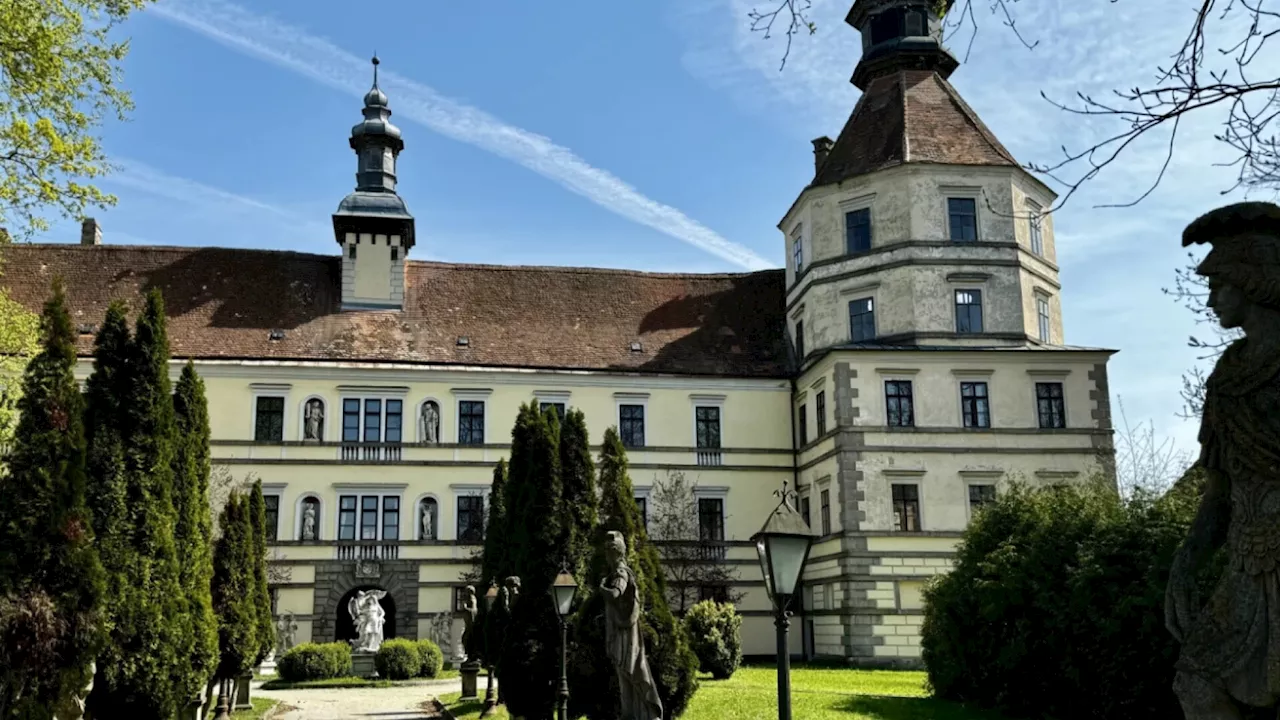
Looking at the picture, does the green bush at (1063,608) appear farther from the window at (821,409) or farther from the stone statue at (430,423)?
the stone statue at (430,423)

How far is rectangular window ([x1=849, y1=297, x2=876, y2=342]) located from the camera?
3462 centimetres

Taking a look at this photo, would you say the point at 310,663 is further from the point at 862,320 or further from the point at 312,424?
the point at 862,320

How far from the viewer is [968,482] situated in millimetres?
33156

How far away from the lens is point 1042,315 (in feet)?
116

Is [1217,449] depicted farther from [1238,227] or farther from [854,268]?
[854,268]

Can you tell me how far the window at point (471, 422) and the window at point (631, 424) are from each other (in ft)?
15.3

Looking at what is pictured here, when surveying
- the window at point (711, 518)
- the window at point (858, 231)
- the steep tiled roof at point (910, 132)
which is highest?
the steep tiled roof at point (910, 132)

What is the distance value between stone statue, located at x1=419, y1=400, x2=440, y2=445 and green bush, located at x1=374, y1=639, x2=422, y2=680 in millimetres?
7927

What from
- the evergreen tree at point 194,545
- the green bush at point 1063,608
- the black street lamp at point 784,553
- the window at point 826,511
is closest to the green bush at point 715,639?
the green bush at point 1063,608

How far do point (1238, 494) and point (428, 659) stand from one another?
92.8ft

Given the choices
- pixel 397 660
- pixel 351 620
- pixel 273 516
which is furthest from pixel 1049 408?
pixel 273 516

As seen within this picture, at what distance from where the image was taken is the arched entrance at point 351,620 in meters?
35.2

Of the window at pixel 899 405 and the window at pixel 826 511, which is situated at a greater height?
the window at pixel 899 405

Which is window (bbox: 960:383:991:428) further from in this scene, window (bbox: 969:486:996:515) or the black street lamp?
the black street lamp
